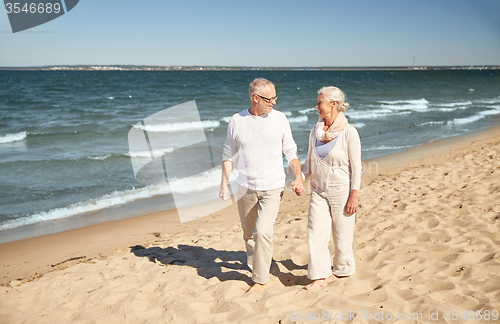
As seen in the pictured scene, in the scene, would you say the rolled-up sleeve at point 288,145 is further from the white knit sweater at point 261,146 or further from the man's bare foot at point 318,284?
the man's bare foot at point 318,284

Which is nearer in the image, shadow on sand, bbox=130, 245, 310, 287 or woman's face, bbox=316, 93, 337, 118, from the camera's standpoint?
woman's face, bbox=316, 93, 337, 118

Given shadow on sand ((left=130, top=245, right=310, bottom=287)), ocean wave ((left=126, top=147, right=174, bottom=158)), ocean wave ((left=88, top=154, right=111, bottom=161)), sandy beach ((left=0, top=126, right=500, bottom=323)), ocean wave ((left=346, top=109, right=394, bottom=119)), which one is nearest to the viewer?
sandy beach ((left=0, top=126, right=500, bottom=323))

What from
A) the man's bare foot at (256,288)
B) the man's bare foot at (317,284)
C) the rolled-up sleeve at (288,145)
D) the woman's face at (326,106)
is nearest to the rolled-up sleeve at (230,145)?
the rolled-up sleeve at (288,145)

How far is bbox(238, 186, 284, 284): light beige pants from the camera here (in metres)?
3.28

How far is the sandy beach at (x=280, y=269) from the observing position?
3.02 meters

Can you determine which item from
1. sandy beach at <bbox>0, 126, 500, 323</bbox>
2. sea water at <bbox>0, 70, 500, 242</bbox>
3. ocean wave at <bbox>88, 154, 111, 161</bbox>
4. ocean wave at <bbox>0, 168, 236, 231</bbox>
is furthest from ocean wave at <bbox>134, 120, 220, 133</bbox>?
sandy beach at <bbox>0, 126, 500, 323</bbox>

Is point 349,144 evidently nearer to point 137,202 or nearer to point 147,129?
point 137,202

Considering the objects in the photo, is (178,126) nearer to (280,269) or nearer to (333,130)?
(280,269)

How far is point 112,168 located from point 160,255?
611cm

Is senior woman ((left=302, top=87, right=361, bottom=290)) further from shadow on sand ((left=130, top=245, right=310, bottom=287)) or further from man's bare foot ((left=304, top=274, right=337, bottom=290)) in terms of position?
shadow on sand ((left=130, top=245, right=310, bottom=287))

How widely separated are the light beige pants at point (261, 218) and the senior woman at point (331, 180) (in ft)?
1.16

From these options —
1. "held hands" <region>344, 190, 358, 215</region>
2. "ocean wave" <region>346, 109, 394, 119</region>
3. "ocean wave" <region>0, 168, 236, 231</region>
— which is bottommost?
"ocean wave" <region>346, 109, 394, 119</region>

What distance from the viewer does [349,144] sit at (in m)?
3.14

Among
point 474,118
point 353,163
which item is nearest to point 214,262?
point 353,163
